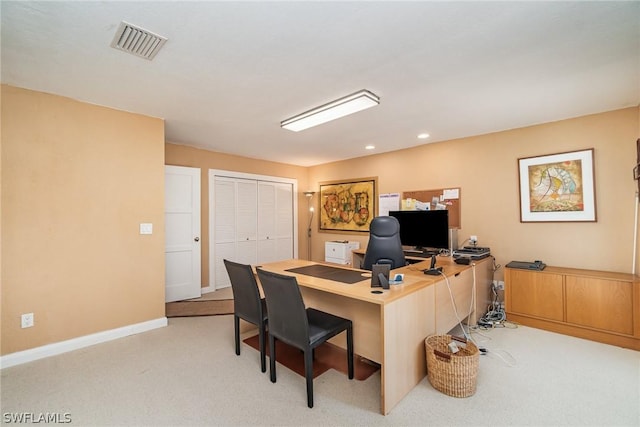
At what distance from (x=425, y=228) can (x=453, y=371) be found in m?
2.38

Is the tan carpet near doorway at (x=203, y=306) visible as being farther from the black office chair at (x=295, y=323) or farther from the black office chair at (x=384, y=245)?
the black office chair at (x=384, y=245)

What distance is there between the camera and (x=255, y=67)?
219 centimetres

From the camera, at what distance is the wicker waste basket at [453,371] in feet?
6.50

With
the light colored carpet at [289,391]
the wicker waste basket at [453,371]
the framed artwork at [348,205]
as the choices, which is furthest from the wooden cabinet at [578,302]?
the framed artwork at [348,205]

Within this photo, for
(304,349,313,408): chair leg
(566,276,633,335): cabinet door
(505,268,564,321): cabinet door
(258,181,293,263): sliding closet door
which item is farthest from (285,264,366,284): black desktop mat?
(258,181,293,263): sliding closet door

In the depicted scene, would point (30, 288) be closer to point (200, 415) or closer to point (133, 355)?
point (133, 355)

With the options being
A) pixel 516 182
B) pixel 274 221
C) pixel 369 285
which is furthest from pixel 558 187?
pixel 274 221

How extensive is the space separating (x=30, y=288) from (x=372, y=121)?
3.79 metres

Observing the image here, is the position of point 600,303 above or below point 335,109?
below

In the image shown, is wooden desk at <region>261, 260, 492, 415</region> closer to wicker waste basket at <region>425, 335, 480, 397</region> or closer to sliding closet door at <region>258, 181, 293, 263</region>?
wicker waste basket at <region>425, 335, 480, 397</region>

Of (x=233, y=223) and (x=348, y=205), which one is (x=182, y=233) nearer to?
(x=233, y=223)

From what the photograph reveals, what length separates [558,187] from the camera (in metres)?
3.36

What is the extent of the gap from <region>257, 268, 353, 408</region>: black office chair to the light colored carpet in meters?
0.20

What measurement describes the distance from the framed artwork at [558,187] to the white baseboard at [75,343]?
467 centimetres
